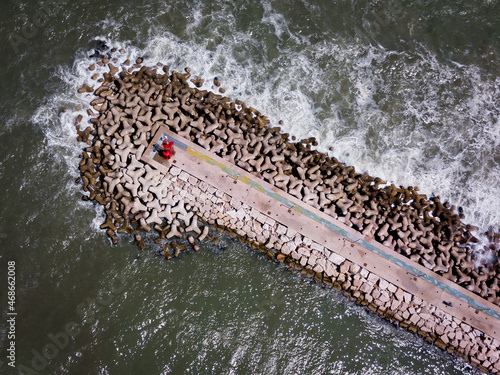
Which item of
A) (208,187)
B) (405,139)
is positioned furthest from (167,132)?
(405,139)

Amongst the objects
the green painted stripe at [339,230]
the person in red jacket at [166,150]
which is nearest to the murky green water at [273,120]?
the green painted stripe at [339,230]

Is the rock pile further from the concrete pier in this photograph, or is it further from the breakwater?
the concrete pier

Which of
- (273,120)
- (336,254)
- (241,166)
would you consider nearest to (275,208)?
(241,166)

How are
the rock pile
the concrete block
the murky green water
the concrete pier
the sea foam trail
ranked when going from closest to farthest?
the murky green water
the concrete pier
the concrete block
the rock pile
the sea foam trail

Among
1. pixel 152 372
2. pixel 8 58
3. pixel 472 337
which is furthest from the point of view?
pixel 8 58

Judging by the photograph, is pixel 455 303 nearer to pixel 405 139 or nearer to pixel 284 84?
pixel 405 139

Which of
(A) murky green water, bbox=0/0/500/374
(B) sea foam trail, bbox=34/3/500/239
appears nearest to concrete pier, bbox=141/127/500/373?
(A) murky green water, bbox=0/0/500/374
